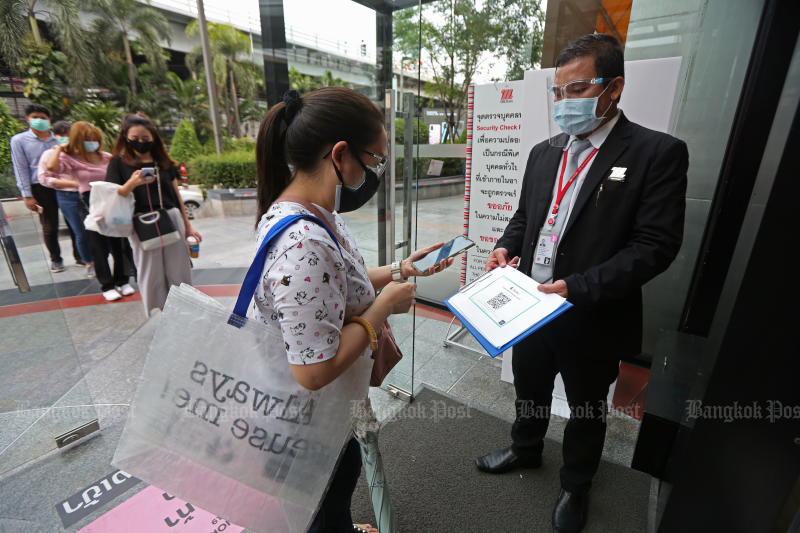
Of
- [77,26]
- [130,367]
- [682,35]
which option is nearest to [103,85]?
[77,26]

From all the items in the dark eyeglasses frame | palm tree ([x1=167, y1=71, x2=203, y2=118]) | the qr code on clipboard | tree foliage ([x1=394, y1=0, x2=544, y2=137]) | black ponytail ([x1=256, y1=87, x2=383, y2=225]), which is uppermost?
palm tree ([x1=167, y1=71, x2=203, y2=118])

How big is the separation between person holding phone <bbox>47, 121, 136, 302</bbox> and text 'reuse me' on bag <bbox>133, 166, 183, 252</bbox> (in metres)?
1.14

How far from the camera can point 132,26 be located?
1573 cm

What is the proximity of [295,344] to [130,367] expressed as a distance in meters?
2.53

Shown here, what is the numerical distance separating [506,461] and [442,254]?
115 centimetres

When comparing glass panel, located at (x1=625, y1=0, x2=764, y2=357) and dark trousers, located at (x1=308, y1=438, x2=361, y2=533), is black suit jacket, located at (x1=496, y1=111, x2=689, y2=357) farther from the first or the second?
glass panel, located at (x1=625, y1=0, x2=764, y2=357)

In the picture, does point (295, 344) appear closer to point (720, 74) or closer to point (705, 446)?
point (705, 446)

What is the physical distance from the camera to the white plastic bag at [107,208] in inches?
96.7

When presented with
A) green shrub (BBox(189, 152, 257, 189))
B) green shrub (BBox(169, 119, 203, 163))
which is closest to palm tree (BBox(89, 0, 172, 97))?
green shrub (BBox(169, 119, 203, 163))

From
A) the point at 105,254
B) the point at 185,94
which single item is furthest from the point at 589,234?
the point at 185,94

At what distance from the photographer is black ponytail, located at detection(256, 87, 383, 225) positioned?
83cm

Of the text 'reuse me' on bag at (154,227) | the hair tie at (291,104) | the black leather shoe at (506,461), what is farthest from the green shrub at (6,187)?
the black leather shoe at (506,461)

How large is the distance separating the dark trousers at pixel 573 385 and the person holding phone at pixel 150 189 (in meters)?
2.51

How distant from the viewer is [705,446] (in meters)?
1.15
